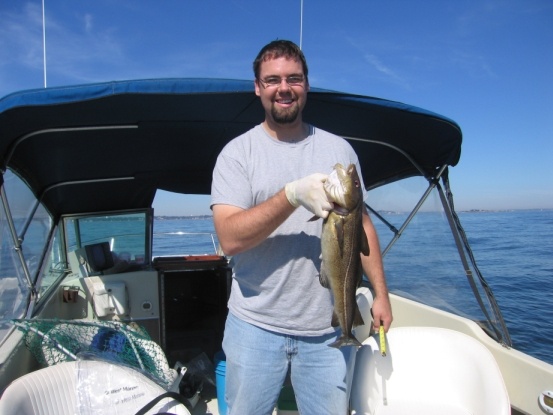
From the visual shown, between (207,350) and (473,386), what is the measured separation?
4.00 m

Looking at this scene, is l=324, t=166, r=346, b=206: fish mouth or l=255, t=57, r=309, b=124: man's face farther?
l=255, t=57, r=309, b=124: man's face

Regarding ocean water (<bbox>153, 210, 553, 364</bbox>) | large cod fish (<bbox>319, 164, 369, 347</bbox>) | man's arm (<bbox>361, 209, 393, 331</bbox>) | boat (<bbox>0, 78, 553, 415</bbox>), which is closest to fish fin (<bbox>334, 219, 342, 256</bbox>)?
large cod fish (<bbox>319, 164, 369, 347</bbox>)

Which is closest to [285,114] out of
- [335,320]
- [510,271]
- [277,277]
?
[277,277]

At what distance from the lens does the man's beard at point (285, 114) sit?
8.66 feet

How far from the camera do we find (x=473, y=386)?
3100 mm

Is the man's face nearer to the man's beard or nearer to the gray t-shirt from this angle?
the man's beard

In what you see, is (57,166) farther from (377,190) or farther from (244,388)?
(377,190)

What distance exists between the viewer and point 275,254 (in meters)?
2.60

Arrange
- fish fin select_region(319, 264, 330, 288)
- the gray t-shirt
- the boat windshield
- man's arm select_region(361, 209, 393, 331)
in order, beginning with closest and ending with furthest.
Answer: fish fin select_region(319, 264, 330, 288), the gray t-shirt, man's arm select_region(361, 209, 393, 331), the boat windshield

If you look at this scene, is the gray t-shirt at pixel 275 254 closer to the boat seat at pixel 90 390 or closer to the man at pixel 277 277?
the man at pixel 277 277

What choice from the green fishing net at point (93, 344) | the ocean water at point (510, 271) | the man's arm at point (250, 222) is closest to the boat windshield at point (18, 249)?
the green fishing net at point (93, 344)

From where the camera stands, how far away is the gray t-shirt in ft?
8.43

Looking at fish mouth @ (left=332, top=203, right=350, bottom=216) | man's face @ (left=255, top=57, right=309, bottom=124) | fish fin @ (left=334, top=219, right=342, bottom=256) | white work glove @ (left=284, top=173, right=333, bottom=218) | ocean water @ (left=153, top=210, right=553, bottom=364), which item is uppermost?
man's face @ (left=255, top=57, right=309, bottom=124)

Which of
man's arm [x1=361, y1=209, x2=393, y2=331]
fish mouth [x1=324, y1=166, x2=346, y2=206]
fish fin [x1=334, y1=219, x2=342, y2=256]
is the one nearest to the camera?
fish mouth [x1=324, y1=166, x2=346, y2=206]
